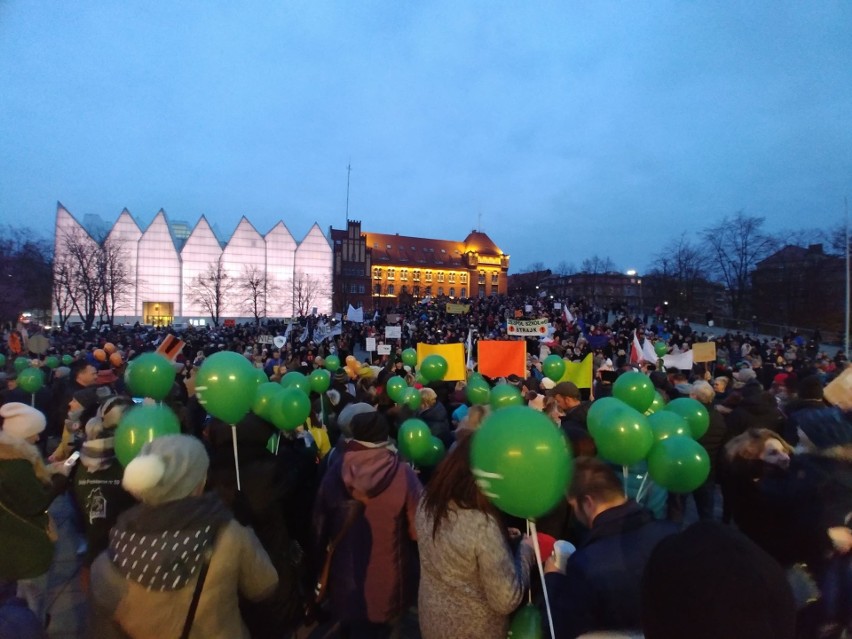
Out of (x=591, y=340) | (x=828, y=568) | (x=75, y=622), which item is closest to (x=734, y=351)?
(x=591, y=340)

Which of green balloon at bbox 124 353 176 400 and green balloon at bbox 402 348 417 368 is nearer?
green balloon at bbox 124 353 176 400

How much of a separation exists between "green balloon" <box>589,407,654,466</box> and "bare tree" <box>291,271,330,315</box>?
53.5 m

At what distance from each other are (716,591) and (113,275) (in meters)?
51.2

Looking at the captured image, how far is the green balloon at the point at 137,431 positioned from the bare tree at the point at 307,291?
174 ft

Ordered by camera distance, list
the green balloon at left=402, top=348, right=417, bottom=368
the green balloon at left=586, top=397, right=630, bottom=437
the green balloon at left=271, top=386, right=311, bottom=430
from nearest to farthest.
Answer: the green balloon at left=586, top=397, right=630, bottom=437
the green balloon at left=271, top=386, right=311, bottom=430
the green balloon at left=402, top=348, right=417, bottom=368

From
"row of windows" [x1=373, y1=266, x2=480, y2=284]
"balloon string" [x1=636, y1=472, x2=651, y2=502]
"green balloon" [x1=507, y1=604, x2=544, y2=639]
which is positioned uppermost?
"row of windows" [x1=373, y1=266, x2=480, y2=284]

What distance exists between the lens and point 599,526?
86.5 inches

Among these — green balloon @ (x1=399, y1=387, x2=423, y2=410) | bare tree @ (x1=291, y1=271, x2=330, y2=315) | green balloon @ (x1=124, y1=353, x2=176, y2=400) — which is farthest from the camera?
bare tree @ (x1=291, y1=271, x2=330, y2=315)

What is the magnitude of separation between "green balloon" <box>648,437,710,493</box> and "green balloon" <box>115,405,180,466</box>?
2.92 m

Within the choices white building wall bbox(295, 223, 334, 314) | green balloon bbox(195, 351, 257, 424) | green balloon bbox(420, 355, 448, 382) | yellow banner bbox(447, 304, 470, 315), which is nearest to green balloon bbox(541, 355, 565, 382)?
green balloon bbox(420, 355, 448, 382)

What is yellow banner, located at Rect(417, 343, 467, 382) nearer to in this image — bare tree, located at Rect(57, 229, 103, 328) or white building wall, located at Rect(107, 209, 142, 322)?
bare tree, located at Rect(57, 229, 103, 328)

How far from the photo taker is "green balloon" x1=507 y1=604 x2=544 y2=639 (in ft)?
7.27

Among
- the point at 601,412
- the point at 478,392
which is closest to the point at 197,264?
the point at 478,392

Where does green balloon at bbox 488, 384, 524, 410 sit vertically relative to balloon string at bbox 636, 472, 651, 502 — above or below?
above
